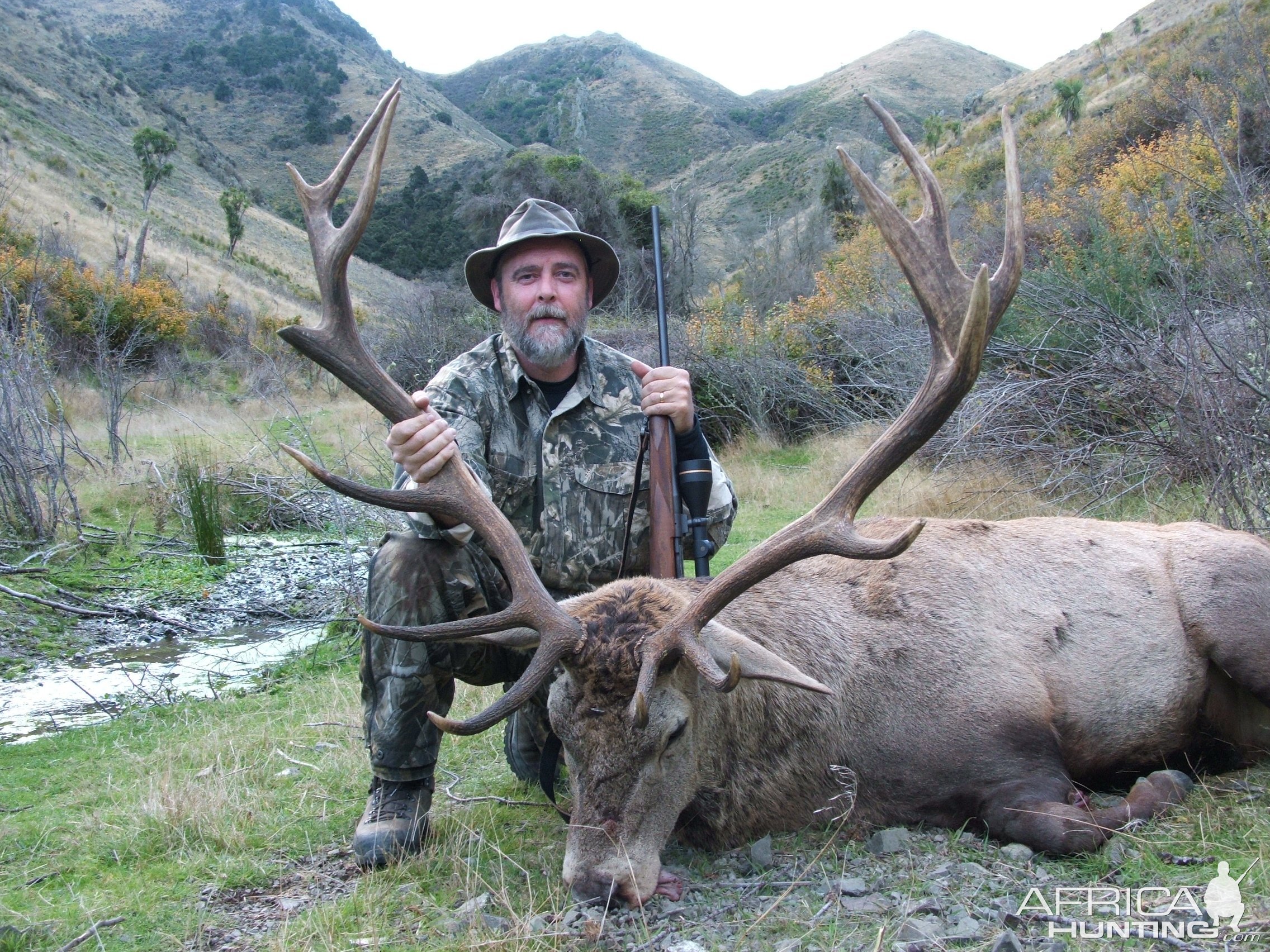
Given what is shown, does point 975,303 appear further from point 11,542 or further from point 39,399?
point 39,399

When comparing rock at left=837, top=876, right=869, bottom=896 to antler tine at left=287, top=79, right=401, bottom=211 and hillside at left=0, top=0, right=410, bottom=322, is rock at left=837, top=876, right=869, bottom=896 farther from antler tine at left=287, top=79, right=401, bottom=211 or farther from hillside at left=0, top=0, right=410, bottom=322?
hillside at left=0, top=0, right=410, bottom=322

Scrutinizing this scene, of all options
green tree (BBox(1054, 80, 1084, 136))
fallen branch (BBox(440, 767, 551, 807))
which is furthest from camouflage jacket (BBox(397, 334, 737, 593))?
green tree (BBox(1054, 80, 1084, 136))

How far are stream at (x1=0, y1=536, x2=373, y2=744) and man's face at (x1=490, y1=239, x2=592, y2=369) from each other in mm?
3166

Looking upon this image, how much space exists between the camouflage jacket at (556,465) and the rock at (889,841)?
1.59m

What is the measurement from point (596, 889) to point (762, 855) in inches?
26.2

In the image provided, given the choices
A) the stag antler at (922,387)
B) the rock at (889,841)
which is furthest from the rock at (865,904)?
the stag antler at (922,387)

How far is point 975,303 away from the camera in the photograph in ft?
9.27

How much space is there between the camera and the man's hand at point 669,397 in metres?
4.00

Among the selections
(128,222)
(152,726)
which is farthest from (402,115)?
(152,726)

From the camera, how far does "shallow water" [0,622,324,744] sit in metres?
5.48

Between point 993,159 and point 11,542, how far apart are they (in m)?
27.9

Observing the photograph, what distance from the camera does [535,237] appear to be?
4363 millimetres

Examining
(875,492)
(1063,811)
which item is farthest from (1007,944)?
(875,492)

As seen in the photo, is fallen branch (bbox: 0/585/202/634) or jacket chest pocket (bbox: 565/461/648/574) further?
fallen branch (bbox: 0/585/202/634)
